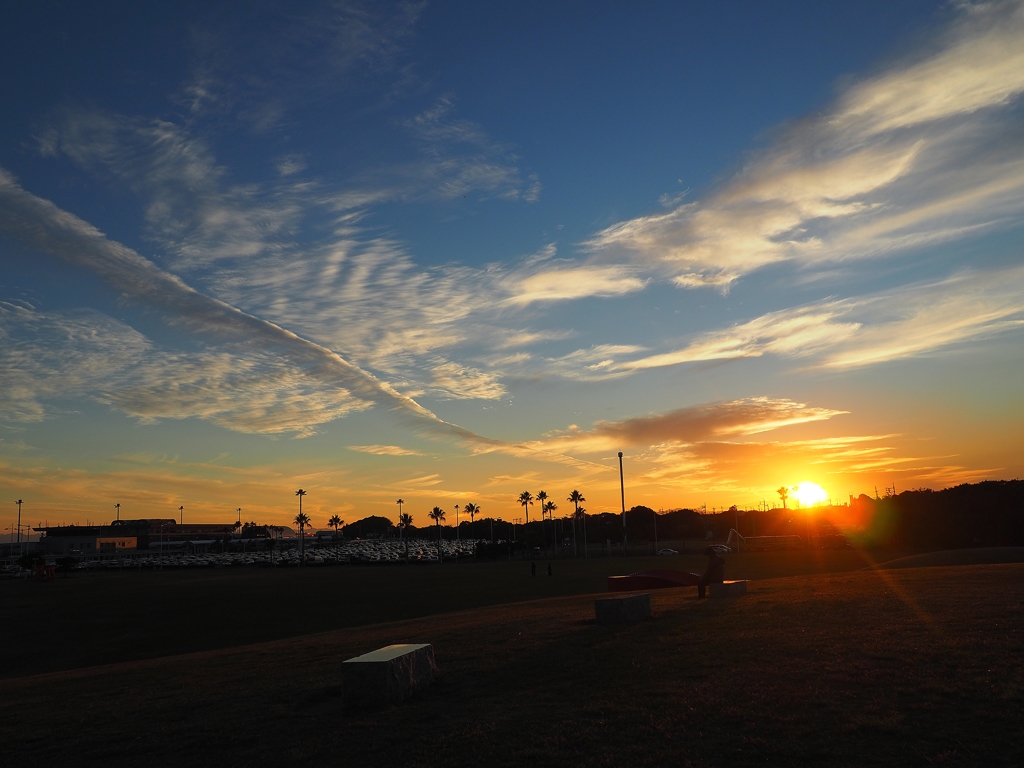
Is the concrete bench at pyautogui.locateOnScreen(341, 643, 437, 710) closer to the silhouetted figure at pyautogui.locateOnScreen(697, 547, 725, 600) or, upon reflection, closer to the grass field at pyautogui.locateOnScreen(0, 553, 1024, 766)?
the grass field at pyautogui.locateOnScreen(0, 553, 1024, 766)

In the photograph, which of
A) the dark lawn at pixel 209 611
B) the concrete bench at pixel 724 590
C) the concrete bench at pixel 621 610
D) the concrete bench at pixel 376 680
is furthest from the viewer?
the dark lawn at pixel 209 611

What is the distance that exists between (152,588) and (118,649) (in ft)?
129

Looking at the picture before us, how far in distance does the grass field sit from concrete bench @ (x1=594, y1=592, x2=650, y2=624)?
45 cm

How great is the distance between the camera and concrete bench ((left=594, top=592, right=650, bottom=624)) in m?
17.2

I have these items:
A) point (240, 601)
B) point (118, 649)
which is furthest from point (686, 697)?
point (240, 601)

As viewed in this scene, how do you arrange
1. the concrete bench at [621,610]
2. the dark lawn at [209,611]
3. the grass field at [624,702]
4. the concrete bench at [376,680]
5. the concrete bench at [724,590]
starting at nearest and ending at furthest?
the grass field at [624,702], the concrete bench at [376,680], the concrete bench at [621,610], the concrete bench at [724,590], the dark lawn at [209,611]

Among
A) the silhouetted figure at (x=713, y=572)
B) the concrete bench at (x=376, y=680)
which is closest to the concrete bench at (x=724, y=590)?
the silhouetted figure at (x=713, y=572)

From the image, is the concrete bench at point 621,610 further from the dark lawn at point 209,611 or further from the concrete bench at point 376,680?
the dark lawn at point 209,611

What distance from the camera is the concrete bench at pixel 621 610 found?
17.2 m

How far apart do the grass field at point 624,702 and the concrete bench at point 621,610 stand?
454mm

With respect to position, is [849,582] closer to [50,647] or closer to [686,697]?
[686,697]

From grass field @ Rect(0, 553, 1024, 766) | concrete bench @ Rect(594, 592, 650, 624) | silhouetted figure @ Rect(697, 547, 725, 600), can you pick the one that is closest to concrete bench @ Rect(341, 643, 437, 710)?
grass field @ Rect(0, 553, 1024, 766)

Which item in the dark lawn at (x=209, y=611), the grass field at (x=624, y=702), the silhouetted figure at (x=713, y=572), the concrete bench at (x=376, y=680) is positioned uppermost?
the silhouetted figure at (x=713, y=572)

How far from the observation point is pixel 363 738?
9.92 metres
